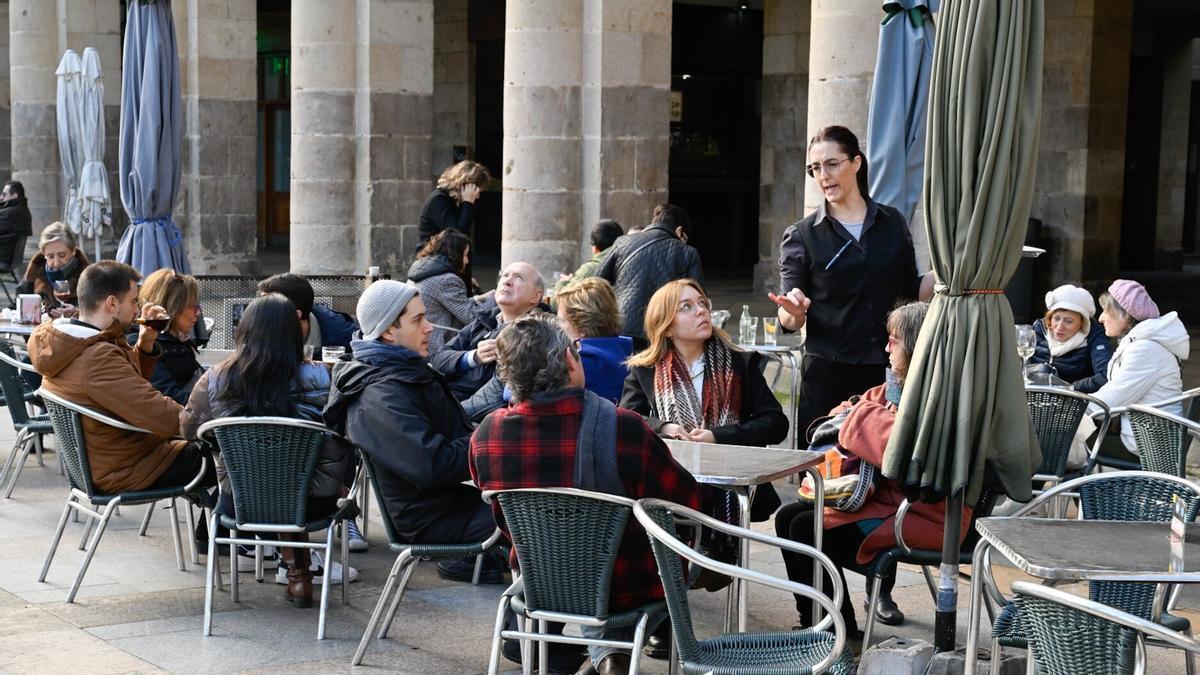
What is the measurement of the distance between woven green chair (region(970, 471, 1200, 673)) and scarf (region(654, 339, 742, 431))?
4.15 ft

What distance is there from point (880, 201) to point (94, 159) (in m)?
10.6

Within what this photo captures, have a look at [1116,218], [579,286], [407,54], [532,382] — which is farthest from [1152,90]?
[532,382]

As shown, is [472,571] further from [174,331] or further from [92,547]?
[174,331]

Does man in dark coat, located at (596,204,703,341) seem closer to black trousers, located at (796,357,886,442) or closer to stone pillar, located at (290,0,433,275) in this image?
black trousers, located at (796,357,886,442)

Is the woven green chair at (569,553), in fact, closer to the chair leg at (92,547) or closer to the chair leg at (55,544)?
the chair leg at (92,547)

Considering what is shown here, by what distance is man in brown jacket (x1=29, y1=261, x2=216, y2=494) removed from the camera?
6.52 m

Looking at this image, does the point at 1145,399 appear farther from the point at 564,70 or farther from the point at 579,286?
the point at 564,70

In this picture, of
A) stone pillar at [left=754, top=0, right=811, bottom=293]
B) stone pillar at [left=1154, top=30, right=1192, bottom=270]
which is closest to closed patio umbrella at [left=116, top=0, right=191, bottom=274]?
stone pillar at [left=754, top=0, right=811, bottom=293]

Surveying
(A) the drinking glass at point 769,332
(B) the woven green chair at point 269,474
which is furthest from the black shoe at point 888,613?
(A) the drinking glass at point 769,332

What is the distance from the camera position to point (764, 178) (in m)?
18.2

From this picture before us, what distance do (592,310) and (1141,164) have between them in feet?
59.7

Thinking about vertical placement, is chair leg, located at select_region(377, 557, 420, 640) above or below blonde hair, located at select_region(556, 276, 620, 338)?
below

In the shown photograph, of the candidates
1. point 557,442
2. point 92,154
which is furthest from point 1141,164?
point 557,442

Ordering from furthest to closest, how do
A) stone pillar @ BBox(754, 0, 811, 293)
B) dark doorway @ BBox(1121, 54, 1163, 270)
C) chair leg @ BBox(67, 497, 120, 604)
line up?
dark doorway @ BBox(1121, 54, 1163, 270), stone pillar @ BBox(754, 0, 811, 293), chair leg @ BBox(67, 497, 120, 604)
